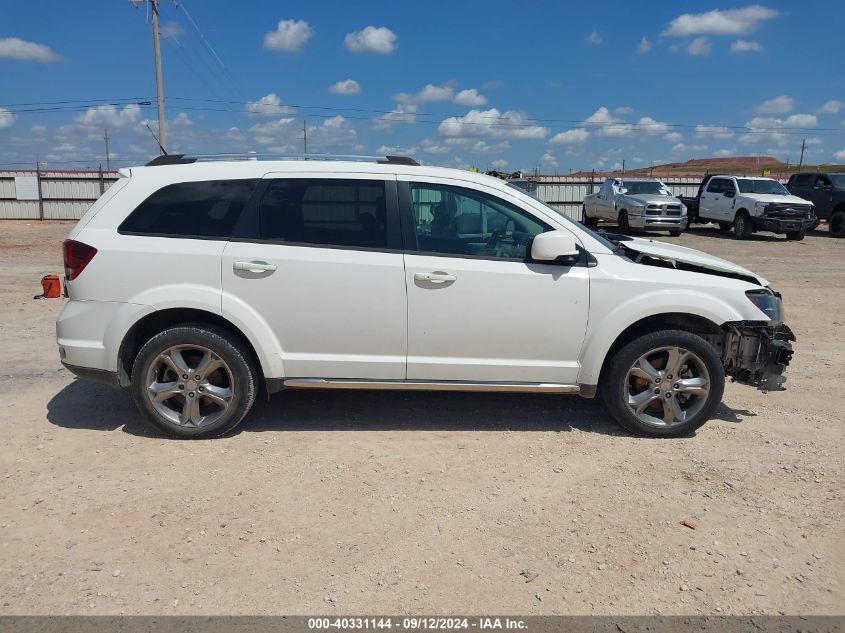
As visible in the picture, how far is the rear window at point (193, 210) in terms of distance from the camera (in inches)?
183

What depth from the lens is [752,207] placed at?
69.6 feet

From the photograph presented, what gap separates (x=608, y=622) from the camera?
9.45 ft

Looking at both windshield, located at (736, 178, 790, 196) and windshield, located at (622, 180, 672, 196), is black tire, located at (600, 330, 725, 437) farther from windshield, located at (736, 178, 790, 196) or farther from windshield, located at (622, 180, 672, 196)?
windshield, located at (622, 180, 672, 196)

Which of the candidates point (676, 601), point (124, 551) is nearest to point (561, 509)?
point (676, 601)

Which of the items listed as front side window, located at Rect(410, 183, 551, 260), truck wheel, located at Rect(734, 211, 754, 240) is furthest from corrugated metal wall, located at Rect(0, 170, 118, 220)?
front side window, located at Rect(410, 183, 551, 260)

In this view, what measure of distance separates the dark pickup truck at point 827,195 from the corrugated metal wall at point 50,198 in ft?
92.7

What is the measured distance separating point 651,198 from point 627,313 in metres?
19.4

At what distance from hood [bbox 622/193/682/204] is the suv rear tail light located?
66.9ft

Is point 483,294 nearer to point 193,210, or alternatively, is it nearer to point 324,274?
point 324,274

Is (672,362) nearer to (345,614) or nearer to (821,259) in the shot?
(345,614)

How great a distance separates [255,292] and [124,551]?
6.05ft

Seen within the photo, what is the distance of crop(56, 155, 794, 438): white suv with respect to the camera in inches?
180

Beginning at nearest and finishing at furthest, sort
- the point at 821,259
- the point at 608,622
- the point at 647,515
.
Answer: the point at 608,622 → the point at 647,515 → the point at 821,259

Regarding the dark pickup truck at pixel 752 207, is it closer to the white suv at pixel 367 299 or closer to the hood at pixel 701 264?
the hood at pixel 701 264
